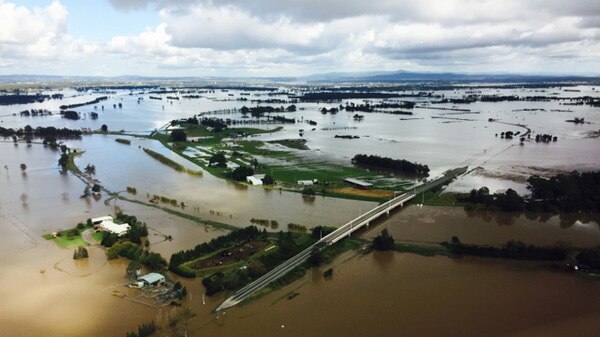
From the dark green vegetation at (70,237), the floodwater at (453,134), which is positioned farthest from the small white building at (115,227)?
the floodwater at (453,134)

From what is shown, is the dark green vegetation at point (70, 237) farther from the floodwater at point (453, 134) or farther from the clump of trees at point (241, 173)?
the floodwater at point (453, 134)

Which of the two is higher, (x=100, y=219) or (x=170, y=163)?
(x=170, y=163)

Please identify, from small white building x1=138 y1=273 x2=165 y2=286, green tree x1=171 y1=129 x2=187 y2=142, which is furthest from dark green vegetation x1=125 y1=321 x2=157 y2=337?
green tree x1=171 y1=129 x2=187 y2=142

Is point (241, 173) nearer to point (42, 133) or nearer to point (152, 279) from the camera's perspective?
point (152, 279)

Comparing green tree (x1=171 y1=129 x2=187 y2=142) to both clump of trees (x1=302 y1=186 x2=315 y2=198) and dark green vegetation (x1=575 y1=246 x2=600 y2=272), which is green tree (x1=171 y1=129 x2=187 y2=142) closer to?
clump of trees (x1=302 y1=186 x2=315 y2=198)

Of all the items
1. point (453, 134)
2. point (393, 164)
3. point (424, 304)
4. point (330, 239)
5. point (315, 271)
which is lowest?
point (424, 304)

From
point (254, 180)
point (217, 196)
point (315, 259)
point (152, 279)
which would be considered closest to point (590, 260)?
point (315, 259)
